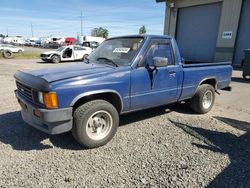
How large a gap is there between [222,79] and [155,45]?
2.59 m

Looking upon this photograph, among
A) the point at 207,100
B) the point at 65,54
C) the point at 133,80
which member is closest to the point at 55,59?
the point at 65,54

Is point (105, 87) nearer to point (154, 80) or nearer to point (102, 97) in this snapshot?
point (102, 97)

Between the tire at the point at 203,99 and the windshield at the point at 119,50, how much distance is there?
213 cm

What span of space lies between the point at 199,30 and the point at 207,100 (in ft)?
46.9

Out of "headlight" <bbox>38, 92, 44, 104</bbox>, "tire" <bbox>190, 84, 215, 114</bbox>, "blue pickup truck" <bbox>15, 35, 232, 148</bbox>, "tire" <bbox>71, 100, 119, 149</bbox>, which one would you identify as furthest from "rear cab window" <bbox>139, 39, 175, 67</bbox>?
"headlight" <bbox>38, 92, 44, 104</bbox>

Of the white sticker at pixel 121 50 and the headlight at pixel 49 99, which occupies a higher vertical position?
the white sticker at pixel 121 50

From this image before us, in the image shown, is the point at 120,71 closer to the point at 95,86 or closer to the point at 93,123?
the point at 95,86

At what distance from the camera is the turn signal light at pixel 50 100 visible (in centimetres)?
316

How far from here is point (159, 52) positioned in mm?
4559

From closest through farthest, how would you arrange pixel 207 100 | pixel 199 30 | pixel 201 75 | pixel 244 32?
pixel 201 75 → pixel 207 100 → pixel 244 32 → pixel 199 30

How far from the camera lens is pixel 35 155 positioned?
3.48 metres

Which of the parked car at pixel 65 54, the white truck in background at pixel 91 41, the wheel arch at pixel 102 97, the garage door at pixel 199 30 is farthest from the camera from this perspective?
the white truck in background at pixel 91 41

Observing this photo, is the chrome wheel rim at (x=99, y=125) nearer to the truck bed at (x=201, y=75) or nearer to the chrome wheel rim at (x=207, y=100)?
the truck bed at (x=201, y=75)

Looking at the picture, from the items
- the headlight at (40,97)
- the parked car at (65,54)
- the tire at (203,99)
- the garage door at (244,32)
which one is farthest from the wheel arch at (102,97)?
the parked car at (65,54)
